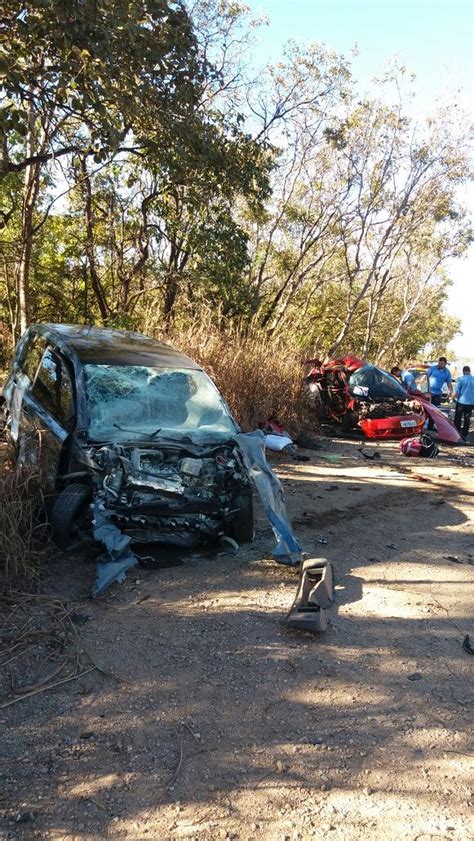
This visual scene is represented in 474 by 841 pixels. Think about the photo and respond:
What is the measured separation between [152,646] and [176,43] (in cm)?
693

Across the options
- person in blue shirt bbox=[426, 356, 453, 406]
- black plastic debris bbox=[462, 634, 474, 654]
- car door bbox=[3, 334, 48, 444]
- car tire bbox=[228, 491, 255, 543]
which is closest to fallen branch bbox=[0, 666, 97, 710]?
car tire bbox=[228, 491, 255, 543]

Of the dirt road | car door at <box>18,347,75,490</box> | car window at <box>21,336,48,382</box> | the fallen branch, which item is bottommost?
the fallen branch

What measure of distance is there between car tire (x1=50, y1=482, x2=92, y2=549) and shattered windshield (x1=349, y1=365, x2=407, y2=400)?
8.74 metres

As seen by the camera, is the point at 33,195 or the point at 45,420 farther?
the point at 33,195

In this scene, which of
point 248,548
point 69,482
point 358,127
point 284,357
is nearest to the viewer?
point 69,482

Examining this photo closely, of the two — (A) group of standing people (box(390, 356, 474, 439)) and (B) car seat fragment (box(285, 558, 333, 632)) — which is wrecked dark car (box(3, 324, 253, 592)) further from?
(A) group of standing people (box(390, 356, 474, 439))

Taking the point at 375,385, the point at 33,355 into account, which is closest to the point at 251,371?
the point at 375,385

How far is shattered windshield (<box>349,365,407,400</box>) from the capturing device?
1256 centimetres

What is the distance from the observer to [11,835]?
2273 mm

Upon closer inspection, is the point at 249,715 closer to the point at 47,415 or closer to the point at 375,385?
the point at 47,415

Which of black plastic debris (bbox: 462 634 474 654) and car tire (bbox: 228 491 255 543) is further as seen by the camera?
car tire (bbox: 228 491 255 543)

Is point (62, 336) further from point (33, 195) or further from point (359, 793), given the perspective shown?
point (33, 195)

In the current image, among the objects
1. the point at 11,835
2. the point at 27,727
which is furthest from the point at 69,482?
the point at 11,835

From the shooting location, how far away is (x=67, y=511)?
186 inches
